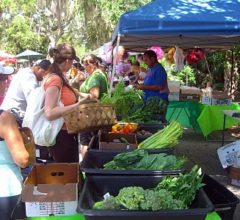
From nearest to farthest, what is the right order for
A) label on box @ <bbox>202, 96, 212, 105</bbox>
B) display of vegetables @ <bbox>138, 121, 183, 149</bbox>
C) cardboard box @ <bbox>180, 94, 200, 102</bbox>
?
display of vegetables @ <bbox>138, 121, 183, 149</bbox>, label on box @ <bbox>202, 96, 212, 105</bbox>, cardboard box @ <bbox>180, 94, 200, 102</bbox>

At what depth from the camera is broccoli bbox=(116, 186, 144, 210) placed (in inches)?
84.1

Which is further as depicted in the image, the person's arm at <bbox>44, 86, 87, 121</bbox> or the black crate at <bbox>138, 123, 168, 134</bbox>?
the black crate at <bbox>138, 123, 168, 134</bbox>

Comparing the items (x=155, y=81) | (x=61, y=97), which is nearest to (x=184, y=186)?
(x=61, y=97)

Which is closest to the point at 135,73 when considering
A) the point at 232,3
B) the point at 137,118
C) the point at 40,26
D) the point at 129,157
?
the point at 232,3

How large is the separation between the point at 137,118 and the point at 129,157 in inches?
88.9

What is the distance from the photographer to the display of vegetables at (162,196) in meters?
2.13

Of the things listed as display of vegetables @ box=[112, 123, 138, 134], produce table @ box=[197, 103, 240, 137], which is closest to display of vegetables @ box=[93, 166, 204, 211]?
display of vegetables @ box=[112, 123, 138, 134]

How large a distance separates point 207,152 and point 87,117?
4763 mm

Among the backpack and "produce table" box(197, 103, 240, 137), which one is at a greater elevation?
the backpack

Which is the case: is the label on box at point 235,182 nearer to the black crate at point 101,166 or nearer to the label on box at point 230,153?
the label on box at point 230,153

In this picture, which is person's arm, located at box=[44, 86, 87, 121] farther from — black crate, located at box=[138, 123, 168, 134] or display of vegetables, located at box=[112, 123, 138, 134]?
black crate, located at box=[138, 123, 168, 134]

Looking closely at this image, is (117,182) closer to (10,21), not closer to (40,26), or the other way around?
(40,26)

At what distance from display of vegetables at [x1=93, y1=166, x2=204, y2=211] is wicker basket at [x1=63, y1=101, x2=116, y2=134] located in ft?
4.62

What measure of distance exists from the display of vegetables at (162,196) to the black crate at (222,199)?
305mm
